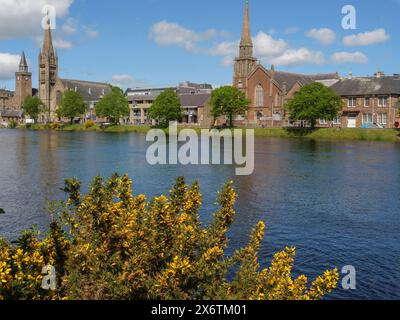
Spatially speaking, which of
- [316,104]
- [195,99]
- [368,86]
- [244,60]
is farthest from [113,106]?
[368,86]

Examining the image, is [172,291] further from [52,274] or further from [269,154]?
[269,154]

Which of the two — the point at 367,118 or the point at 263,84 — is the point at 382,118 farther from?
the point at 263,84

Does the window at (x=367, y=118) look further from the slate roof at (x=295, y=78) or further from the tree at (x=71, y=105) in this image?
the tree at (x=71, y=105)

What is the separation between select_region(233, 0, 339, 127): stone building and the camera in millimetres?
124000

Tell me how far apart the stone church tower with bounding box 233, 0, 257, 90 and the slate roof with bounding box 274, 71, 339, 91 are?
11.5 meters

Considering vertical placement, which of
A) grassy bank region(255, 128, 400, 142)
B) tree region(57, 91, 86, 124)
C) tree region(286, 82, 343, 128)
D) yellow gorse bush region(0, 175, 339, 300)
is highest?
tree region(57, 91, 86, 124)

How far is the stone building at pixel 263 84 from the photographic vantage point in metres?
124

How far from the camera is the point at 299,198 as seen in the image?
33.1 m

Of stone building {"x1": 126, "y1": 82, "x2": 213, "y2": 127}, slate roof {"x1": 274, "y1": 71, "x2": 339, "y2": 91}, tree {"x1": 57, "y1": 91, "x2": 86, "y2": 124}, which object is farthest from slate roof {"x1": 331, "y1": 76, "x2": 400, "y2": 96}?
tree {"x1": 57, "y1": 91, "x2": 86, "y2": 124}

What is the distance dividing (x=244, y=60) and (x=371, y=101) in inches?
1694

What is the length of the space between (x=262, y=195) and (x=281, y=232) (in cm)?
1036

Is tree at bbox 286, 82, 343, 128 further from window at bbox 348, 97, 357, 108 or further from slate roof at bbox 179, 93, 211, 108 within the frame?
slate roof at bbox 179, 93, 211, 108

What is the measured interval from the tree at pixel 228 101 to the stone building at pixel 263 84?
7736 mm

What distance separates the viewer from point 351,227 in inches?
992
